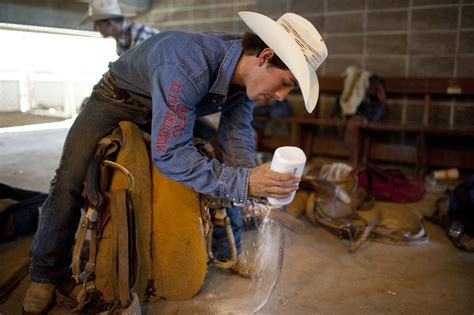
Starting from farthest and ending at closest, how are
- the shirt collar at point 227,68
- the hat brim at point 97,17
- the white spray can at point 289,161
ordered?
1. the hat brim at point 97,17
2. the shirt collar at point 227,68
3. the white spray can at point 289,161

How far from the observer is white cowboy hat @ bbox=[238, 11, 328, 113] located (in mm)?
1180

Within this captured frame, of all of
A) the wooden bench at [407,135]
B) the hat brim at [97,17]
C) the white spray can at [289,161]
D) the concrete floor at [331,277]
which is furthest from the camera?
the wooden bench at [407,135]

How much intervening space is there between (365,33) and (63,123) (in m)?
2.78

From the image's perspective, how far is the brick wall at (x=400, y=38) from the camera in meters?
3.37

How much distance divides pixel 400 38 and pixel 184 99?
116 inches

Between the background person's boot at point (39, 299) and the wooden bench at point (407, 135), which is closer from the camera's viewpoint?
the background person's boot at point (39, 299)

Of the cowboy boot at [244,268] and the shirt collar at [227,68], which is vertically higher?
the shirt collar at [227,68]

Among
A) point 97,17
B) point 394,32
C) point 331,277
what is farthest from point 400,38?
point 331,277

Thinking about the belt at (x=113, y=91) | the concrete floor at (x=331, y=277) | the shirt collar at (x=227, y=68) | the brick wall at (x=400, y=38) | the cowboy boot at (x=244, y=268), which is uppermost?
the brick wall at (x=400, y=38)

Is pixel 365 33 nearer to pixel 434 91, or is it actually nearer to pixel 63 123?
pixel 434 91

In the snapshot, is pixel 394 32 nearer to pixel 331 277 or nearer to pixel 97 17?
pixel 97 17

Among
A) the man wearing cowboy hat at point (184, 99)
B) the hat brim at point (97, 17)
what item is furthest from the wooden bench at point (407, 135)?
the man wearing cowboy hat at point (184, 99)

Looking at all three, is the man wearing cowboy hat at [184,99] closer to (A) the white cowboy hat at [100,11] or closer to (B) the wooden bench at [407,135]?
(A) the white cowboy hat at [100,11]

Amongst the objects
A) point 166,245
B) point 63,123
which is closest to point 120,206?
point 166,245
